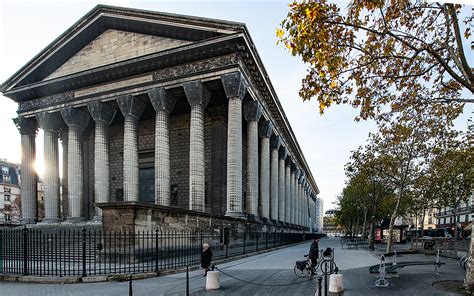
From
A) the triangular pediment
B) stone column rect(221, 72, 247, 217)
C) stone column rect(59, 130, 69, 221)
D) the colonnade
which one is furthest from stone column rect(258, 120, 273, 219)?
stone column rect(59, 130, 69, 221)

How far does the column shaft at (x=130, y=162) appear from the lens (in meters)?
26.9

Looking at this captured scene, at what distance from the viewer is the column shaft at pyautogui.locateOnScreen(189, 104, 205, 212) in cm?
2445

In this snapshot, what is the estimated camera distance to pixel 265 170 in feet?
110

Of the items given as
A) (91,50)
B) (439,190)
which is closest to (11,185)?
(91,50)

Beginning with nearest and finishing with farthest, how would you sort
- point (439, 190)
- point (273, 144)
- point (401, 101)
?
point (401, 101) < point (439, 190) < point (273, 144)

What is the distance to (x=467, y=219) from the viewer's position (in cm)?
6800

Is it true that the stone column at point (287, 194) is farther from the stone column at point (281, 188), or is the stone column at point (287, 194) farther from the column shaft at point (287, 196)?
the stone column at point (281, 188)

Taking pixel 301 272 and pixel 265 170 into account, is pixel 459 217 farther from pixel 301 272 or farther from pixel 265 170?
pixel 301 272

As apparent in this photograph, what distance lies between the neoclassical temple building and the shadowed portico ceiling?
0.10m

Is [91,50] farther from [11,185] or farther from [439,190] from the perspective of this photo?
[11,185]

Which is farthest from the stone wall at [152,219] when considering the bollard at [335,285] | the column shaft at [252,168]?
the bollard at [335,285]

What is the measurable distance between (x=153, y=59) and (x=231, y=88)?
7271 mm

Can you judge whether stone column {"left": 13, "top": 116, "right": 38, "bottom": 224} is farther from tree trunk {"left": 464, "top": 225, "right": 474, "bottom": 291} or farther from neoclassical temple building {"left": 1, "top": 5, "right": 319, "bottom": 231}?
tree trunk {"left": 464, "top": 225, "right": 474, "bottom": 291}

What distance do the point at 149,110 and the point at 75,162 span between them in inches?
348
